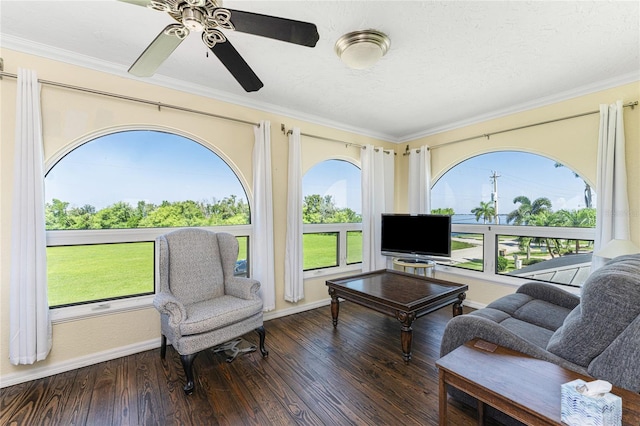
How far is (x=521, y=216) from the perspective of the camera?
3465 millimetres

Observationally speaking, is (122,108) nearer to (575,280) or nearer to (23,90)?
(23,90)

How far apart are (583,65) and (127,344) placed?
4.86 meters

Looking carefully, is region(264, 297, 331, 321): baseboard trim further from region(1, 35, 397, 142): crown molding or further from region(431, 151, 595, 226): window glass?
region(1, 35, 397, 142): crown molding

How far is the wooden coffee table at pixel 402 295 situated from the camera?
2375mm

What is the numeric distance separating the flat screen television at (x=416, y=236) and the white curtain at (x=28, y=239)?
12.3 feet

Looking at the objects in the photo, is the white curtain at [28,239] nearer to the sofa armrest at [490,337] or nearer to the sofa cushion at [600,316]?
the sofa armrest at [490,337]

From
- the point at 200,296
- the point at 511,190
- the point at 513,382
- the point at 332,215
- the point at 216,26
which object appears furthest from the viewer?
the point at 332,215

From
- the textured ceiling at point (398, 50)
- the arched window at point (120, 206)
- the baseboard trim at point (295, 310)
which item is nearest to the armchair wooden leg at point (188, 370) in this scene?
the arched window at point (120, 206)

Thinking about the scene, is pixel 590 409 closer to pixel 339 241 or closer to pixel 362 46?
pixel 362 46

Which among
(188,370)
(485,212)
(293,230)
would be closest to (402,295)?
(293,230)

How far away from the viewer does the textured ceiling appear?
1788 mm

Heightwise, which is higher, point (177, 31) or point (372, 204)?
point (177, 31)

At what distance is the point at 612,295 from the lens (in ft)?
4.19

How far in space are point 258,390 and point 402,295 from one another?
4.90 ft
